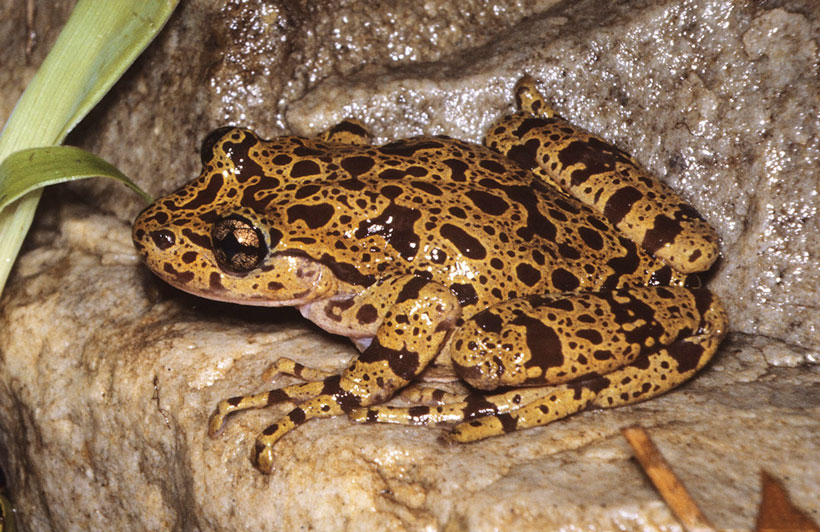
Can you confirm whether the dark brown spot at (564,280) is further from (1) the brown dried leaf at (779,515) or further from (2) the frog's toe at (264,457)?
(2) the frog's toe at (264,457)

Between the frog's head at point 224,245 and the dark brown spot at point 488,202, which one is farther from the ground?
the dark brown spot at point 488,202

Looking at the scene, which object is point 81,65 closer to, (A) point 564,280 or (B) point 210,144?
(B) point 210,144

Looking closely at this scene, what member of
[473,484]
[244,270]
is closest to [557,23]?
[244,270]

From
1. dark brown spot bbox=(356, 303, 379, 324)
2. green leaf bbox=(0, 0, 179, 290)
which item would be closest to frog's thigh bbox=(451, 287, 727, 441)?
dark brown spot bbox=(356, 303, 379, 324)

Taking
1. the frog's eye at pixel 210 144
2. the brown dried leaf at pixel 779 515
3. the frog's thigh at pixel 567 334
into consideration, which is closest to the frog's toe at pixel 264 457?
the frog's thigh at pixel 567 334

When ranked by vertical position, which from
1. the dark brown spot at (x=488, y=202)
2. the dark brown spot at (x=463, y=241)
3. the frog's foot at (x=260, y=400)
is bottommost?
the frog's foot at (x=260, y=400)

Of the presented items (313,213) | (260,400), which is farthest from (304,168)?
(260,400)
